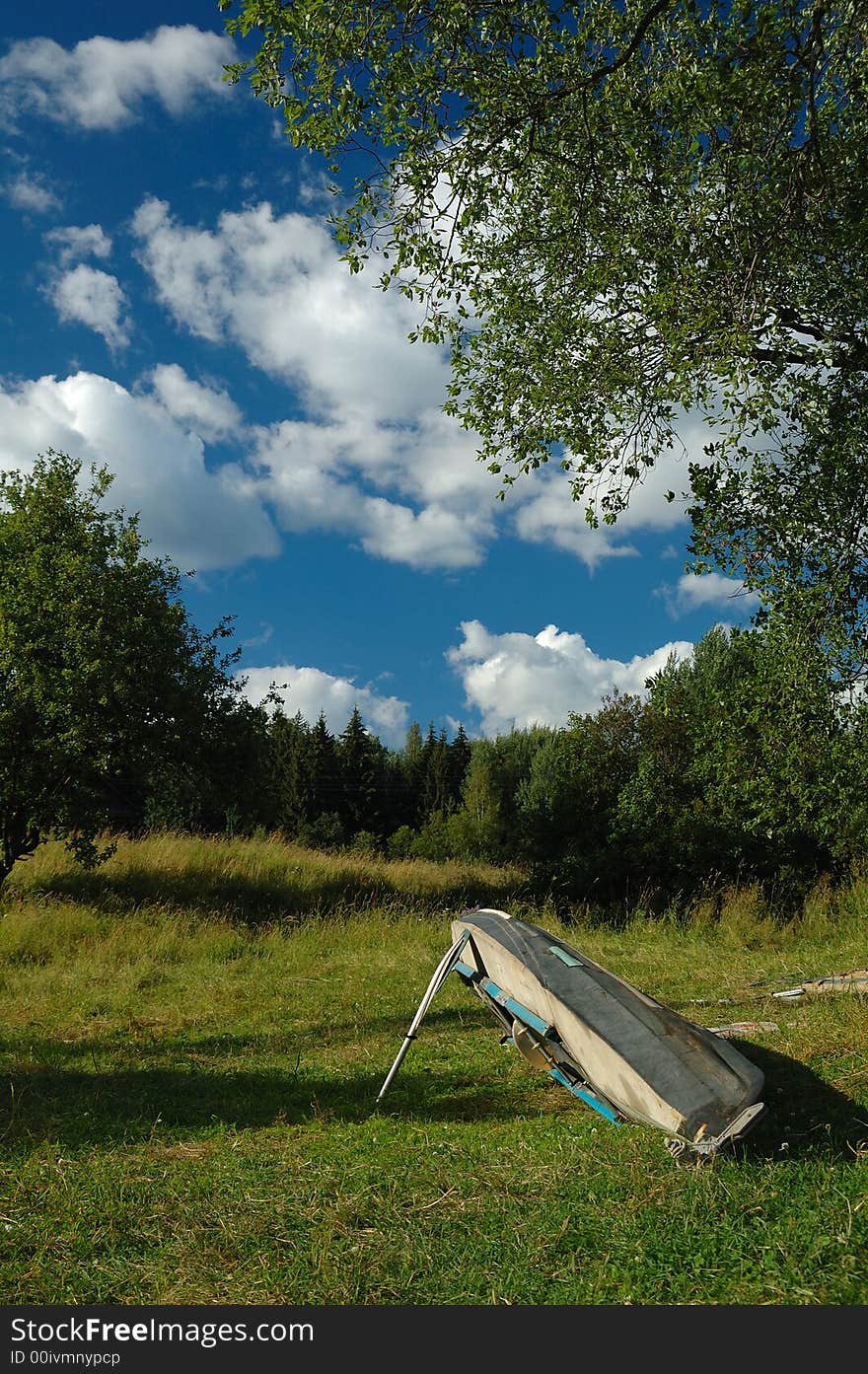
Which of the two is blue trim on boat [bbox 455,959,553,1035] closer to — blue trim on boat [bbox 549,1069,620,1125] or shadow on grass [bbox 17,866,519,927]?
blue trim on boat [bbox 549,1069,620,1125]

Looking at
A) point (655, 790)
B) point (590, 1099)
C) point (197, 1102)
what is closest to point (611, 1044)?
point (590, 1099)

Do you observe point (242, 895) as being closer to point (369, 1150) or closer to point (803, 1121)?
point (369, 1150)

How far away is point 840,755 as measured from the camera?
366 inches

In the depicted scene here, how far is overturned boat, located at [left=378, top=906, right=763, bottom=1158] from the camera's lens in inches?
192

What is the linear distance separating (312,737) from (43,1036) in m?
41.3

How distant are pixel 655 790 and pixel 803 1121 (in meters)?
15.3

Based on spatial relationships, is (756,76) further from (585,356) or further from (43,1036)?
(43,1036)

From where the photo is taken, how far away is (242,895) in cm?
1727

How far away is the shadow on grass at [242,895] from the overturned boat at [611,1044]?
28.9 ft

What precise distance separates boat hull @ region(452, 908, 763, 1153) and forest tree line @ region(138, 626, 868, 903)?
4.06 meters

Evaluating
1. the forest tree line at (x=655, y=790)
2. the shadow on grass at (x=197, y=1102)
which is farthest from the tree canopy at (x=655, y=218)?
the shadow on grass at (x=197, y=1102)

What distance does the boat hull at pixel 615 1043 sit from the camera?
4.90 m

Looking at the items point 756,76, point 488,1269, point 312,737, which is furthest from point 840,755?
point 312,737

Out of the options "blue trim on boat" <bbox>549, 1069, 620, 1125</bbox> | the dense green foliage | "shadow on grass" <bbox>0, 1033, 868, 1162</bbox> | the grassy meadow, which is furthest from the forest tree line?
"blue trim on boat" <bbox>549, 1069, 620, 1125</bbox>
